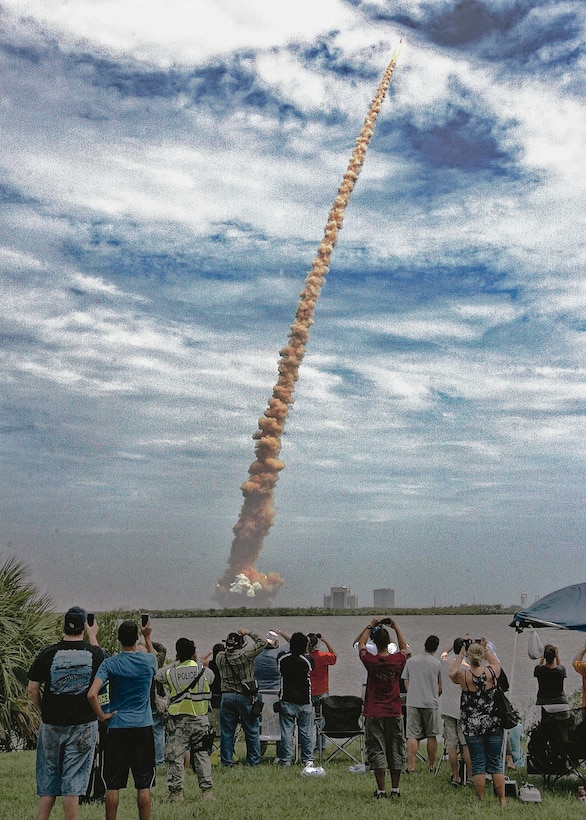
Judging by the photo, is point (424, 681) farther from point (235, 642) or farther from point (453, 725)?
point (235, 642)

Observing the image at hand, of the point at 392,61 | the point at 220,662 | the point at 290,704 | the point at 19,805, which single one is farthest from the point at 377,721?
the point at 392,61

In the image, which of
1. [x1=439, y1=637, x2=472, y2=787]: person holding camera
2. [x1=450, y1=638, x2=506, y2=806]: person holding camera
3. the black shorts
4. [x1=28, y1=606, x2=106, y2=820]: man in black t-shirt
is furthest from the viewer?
[x1=439, y1=637, x2=472, y2=787]: person holding camera

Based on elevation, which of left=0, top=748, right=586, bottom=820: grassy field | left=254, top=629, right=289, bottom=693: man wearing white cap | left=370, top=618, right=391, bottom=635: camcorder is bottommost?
left=0, top=748, right=586, bottom=820: grassy field

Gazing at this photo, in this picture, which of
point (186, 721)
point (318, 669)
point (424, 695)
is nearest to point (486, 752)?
point (424, 695)

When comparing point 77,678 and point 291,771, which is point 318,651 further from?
point 77,678

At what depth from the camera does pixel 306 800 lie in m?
10.3

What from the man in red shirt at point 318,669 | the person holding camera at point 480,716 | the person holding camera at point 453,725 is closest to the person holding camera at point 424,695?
the person holding camera at point 453,725

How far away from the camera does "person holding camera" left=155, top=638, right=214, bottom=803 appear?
1017cm

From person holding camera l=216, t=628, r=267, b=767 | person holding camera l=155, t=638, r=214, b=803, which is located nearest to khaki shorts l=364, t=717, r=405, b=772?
person holding camera l=155, t=638, r=214, b=803

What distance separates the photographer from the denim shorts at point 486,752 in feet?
33.4

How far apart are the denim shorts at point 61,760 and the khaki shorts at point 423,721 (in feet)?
19.5

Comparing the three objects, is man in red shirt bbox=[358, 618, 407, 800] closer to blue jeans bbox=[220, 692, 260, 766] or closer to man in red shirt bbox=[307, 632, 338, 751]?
blue jeans bbox=[220, 692, 260, 766]

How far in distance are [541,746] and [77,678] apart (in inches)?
268

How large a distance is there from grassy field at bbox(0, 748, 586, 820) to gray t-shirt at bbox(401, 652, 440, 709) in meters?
1.00
